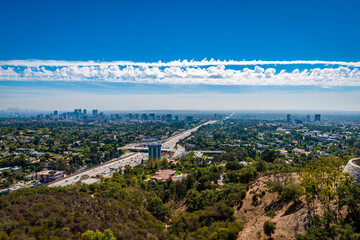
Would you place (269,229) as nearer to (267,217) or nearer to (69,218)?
(267,217)

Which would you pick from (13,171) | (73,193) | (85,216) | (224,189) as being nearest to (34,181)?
(13,171)

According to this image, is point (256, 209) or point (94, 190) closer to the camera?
point (256, 209)

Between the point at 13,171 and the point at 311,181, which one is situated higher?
the point at 311,181

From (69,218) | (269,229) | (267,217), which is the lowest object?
(267,217)

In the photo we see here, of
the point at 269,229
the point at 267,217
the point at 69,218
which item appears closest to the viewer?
the point at 269,229

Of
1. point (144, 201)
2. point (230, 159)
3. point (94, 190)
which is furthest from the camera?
point (230, 159)

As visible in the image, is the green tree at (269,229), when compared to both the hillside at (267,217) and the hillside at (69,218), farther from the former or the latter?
the hillside at (69,218)

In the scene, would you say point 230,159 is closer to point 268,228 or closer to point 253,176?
point 253,176

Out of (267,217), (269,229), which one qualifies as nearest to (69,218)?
(269,229)

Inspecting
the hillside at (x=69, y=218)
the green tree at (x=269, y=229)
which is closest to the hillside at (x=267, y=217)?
the green tree at (x=269, y=229)

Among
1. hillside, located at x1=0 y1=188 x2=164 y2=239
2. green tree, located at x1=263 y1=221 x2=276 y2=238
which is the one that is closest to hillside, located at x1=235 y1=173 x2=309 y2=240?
green tree, located at x1=263 y1=221 x2=276 y2=238

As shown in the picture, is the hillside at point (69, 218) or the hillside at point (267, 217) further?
the hillside at point (267, 217)
